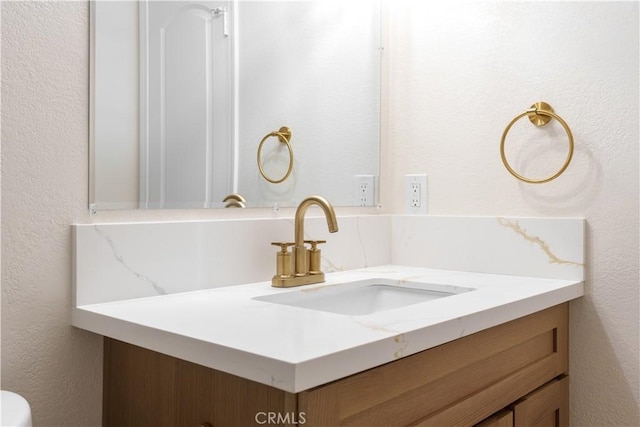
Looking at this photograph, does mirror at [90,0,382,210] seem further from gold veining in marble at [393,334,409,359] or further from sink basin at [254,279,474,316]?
gold veining in marble at [393,334,409,359]

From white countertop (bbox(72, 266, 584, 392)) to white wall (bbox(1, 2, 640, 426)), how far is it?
0.11 meters

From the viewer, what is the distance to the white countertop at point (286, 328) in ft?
2.40

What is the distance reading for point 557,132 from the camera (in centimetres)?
143

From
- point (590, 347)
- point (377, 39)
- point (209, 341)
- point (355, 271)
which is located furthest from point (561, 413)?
point (377, 39)

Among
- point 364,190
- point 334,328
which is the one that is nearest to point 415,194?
point 364,190

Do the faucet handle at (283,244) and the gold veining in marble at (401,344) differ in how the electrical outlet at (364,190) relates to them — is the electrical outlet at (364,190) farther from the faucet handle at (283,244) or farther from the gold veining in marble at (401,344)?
the gold veining in marble at (401,344)

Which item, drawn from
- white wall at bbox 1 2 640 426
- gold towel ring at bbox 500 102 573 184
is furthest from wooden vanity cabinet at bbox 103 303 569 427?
gold towel ring at bbox 500 102 573 184

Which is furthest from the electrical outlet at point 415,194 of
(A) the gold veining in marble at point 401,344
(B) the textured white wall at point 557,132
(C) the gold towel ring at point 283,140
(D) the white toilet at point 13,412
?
(D) the white toilet at point 13,412

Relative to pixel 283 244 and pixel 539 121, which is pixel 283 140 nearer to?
pixel 283 244

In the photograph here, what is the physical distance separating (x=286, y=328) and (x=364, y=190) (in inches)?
34.4

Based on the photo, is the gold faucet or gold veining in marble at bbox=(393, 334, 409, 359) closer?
gold veining in marble at bbox=(393, 334, 409, 359)

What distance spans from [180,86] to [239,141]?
20cm

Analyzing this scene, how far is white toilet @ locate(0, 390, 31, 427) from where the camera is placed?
2.54 ft

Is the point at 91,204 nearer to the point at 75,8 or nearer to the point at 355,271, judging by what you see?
the point at 75,8
